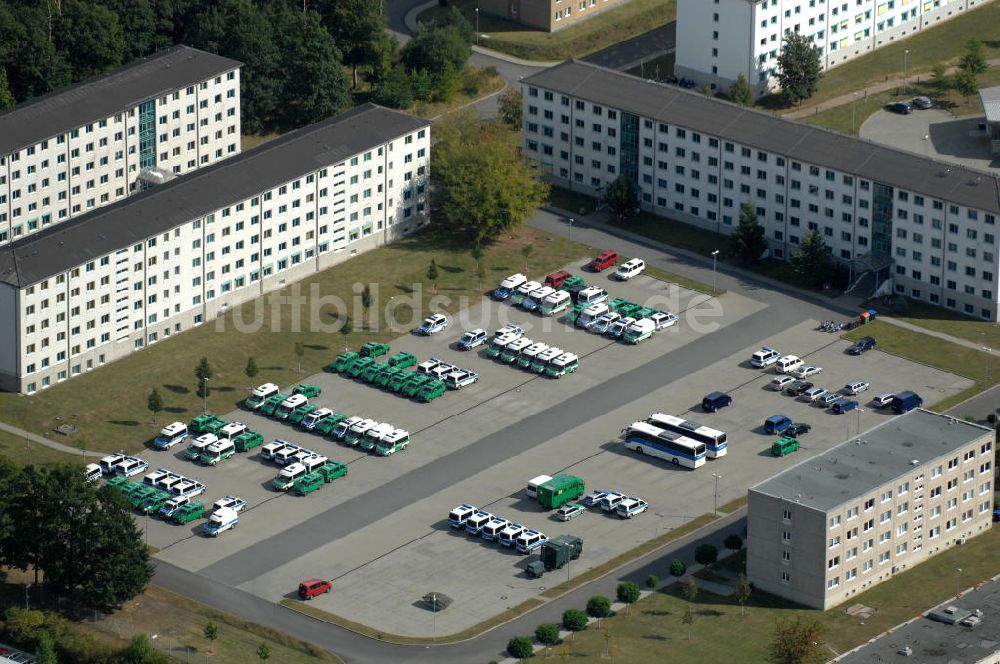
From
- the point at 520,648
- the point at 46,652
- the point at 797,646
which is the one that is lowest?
the point at 46,652

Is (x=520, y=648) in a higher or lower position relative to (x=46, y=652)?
higher

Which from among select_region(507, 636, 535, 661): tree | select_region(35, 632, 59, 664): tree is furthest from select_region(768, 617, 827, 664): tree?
select_region(35, 632, 59, 664): tree

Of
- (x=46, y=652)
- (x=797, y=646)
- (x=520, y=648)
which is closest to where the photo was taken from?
(x=797, y=646)


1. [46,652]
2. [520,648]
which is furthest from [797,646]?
[46,652]

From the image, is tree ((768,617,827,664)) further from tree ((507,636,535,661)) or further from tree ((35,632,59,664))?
tree ((35,632,59,664))

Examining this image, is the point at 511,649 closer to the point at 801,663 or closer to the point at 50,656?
the point at 801,663

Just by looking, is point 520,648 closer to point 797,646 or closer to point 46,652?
point 797,646

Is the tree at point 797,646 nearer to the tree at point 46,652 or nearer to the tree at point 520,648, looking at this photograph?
the tree at point 520,648

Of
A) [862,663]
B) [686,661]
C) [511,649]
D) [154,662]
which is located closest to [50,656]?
[154,662]

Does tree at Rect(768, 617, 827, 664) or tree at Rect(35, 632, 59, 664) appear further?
tree at Rect(35, 632, 59, 664)
